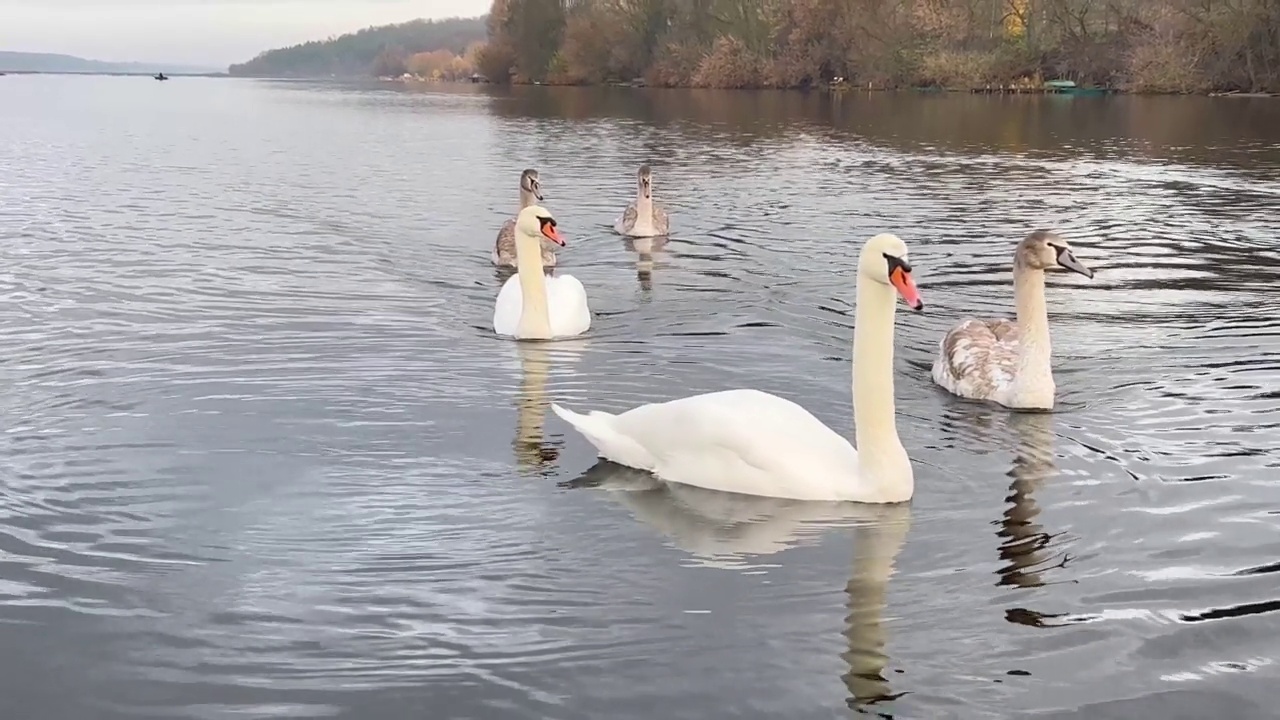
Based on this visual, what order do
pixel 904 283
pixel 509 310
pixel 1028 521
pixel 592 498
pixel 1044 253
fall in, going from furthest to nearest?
1. pixel 509 310
2. pixel 1044 253
3. pixel 592 498
4. pixel 1028 521
5. pixel 904 283

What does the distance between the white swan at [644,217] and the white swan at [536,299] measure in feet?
19.2

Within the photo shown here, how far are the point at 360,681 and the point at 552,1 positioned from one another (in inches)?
4643

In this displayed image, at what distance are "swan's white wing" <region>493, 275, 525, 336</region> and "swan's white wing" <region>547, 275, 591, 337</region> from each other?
0.26 meters

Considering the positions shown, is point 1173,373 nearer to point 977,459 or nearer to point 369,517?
point 977,459

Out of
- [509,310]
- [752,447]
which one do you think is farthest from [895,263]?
[509,310]

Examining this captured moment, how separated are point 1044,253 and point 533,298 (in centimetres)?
402

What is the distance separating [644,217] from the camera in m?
18.5

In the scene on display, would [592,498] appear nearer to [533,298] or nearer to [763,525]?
[763,525]

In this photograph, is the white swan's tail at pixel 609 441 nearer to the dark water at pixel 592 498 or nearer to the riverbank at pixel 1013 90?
the dark water at pixel 592 498

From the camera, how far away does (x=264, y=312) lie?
13.0m

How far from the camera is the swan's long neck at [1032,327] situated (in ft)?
31.5

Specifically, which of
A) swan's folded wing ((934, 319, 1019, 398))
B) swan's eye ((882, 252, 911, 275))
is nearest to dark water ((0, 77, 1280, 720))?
swan's folded wing ((934, 319, 1019, 398))

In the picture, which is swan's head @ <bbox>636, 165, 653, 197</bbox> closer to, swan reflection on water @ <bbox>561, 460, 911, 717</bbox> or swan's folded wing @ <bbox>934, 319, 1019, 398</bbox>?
swan's folded wing @ <bbox>934, 319, 1019, 398</bbox>

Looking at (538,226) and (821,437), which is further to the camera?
(538,226)
